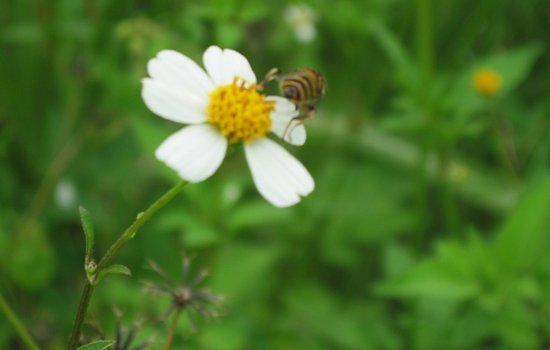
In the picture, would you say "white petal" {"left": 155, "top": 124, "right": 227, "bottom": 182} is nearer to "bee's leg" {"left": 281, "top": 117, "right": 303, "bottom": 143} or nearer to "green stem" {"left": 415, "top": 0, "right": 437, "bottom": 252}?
"bee's leg" {"left": 281, "top": 117, "right": 303, "bottom": 143}

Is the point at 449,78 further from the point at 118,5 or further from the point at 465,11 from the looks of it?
the point at 118,5

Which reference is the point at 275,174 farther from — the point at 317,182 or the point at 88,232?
the point at 317,182

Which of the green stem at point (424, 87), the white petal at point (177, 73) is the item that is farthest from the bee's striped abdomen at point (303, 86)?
the green stem at point (424, 87)

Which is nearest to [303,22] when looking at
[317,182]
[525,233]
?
[317,182]

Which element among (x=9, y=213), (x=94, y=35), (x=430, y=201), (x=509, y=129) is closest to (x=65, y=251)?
(x=9, y=213)

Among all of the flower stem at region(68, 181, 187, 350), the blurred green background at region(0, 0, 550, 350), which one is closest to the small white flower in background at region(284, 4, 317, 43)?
the blurred green background at region(0, 0, 550, 350)

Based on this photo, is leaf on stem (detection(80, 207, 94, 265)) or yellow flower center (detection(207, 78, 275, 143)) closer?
leaf on stem (detection(80, 207, 94, 265))
